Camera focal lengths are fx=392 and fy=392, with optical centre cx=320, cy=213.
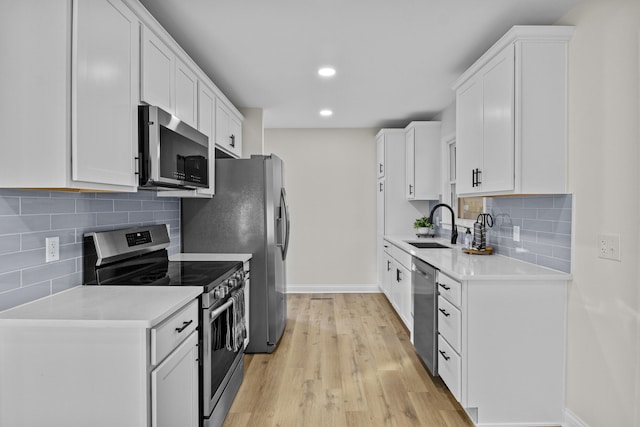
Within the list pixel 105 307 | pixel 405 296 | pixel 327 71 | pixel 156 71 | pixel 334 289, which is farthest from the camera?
pixel 334 289

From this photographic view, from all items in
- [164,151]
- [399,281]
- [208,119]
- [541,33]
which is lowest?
[399,281]

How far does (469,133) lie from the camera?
2.95 meters

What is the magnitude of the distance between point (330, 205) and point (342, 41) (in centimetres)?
332

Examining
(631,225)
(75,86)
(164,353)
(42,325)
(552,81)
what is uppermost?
(552,81)

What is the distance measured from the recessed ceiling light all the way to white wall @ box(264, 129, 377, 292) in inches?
95.5

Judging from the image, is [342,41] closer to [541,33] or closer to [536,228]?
[541,33]

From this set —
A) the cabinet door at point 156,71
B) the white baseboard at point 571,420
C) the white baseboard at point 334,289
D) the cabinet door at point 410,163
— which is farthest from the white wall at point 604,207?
the white baseboard at point 334,289

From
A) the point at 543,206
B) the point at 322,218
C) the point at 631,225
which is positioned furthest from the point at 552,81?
the point at 322,218

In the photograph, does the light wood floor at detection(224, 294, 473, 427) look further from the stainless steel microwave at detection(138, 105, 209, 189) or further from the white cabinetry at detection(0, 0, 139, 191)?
the white cabinetry at detection(0, 0, 139, 191)

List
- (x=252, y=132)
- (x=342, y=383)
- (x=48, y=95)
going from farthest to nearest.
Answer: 1. (x=252, y=132)
2. (x=342, y=383)
3. (x=48, y=95)

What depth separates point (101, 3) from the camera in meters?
1.67

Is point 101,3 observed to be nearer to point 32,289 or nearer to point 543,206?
point 32,289

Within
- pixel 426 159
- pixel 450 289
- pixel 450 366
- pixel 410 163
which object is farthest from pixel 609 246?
pixel 410 163

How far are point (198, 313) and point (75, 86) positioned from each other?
118 cm
